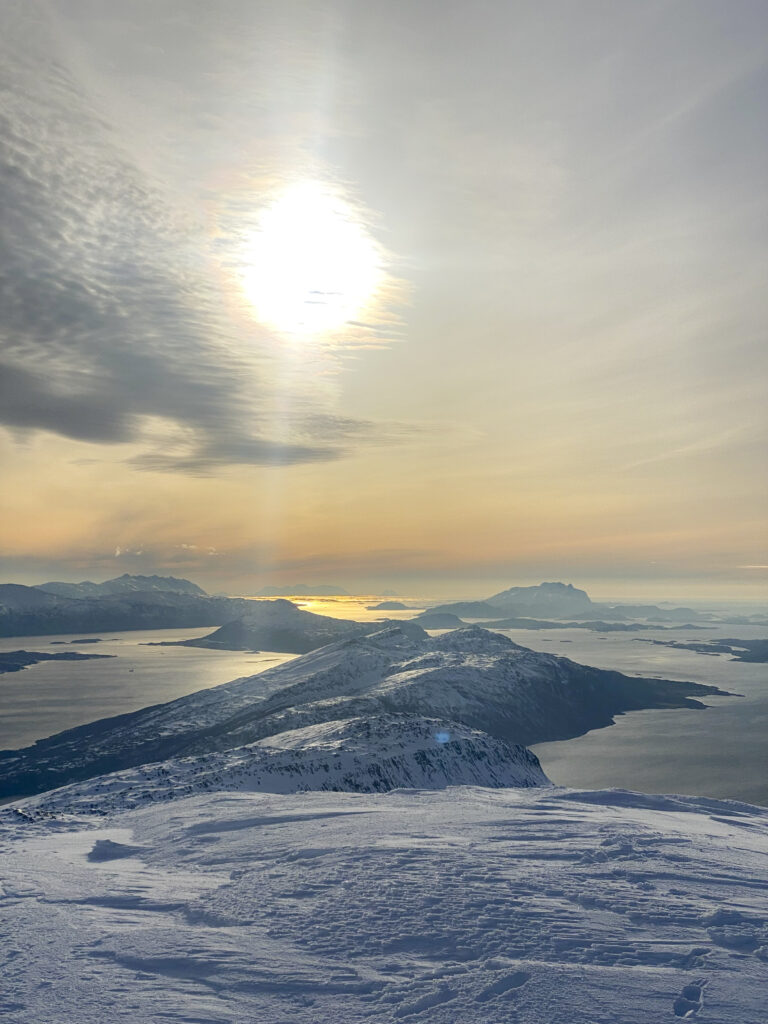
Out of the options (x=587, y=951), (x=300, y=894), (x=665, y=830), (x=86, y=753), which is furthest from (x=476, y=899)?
(x=86, y=753)

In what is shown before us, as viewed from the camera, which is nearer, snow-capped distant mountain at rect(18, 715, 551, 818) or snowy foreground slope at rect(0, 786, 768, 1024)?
snowy foreground slope at rect(0, 786, 768, 1024)

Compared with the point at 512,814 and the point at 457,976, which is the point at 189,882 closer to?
the point at 457,976

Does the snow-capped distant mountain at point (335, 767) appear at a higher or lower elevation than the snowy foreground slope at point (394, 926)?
lower

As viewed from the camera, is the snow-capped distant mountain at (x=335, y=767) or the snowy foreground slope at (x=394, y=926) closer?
the snowy foreground slope at (x=394, y=926)

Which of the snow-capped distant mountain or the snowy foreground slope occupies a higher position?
the snowy foreground slope
